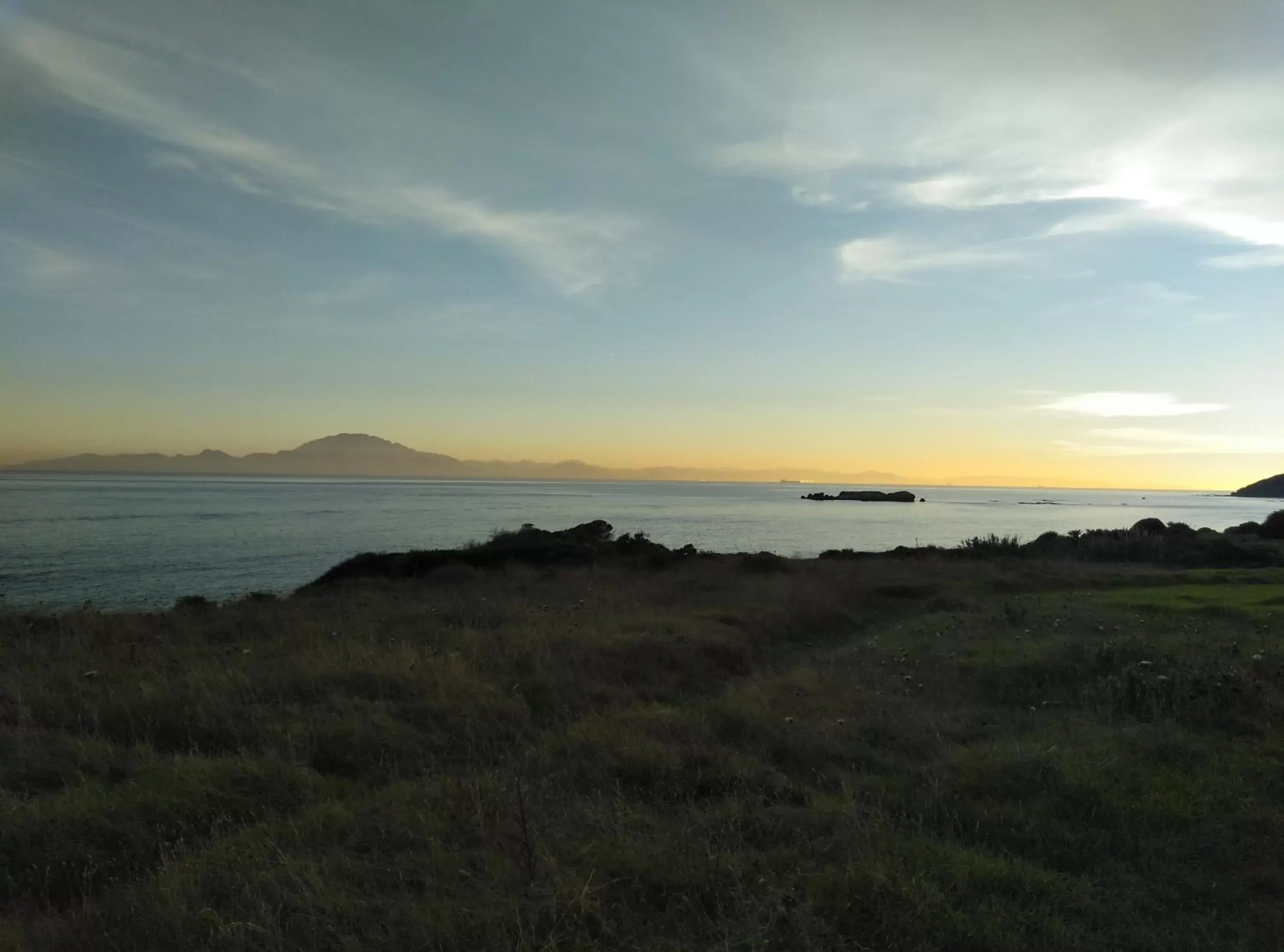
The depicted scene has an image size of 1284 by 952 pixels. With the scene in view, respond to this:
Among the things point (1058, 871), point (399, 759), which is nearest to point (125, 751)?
point (399, 759)

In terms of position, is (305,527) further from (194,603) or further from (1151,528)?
(1151,528)

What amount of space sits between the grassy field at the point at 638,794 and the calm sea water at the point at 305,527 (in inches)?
837

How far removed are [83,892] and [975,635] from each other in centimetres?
1421

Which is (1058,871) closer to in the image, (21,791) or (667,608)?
(21,791)

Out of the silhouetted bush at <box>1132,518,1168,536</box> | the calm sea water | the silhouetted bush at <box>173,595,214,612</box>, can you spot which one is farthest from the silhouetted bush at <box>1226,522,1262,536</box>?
the silhouetted bush at <box>173,595,214,612</box>

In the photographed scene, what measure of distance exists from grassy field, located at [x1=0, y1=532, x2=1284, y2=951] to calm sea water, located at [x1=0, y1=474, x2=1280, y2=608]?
21269 mm

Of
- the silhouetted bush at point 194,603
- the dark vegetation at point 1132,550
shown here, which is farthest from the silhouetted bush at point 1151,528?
the silhouetted bush at point 194,603

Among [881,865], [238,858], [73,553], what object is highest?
[881,865]

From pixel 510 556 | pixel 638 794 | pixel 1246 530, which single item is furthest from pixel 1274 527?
pixel 638 794

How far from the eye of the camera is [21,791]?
638 centimetres

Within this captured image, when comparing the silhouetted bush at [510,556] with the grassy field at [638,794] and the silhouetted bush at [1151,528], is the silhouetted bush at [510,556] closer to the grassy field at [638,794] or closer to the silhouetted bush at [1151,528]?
the grassy field at [638,794]

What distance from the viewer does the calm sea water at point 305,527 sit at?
32406 millimetres

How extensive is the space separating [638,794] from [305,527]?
62389 mm

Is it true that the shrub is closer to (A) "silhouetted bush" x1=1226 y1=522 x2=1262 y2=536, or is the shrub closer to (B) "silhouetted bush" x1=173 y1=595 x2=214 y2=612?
(A) "silhouetted bush" x1=1226 y1=522 x2=1262 y2=536
